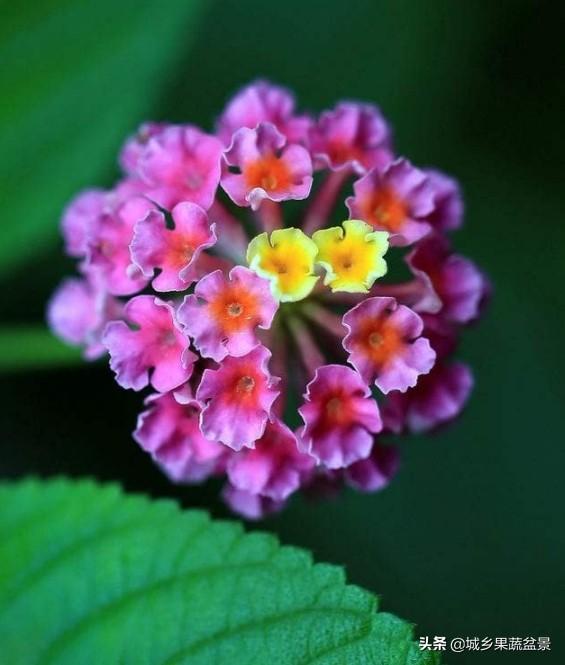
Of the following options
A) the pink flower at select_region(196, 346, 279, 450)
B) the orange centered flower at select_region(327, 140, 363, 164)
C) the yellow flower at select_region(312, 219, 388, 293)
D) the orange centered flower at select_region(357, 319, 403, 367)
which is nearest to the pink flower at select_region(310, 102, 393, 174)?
the orange centered flower at select_region(327, 140, 363, 164)

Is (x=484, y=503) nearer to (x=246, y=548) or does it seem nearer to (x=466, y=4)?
(x=246, y=548)

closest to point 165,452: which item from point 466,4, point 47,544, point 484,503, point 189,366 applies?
point 189,366

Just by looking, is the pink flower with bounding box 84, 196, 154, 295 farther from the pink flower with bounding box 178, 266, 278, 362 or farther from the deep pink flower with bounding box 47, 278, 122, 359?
the pink flower with bounding box 178, 266, 278, 362

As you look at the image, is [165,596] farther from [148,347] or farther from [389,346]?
[389,346]

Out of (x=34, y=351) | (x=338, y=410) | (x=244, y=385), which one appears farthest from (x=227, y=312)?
(x=34, y=351)

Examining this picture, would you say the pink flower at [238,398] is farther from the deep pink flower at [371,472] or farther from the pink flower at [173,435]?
the deep pink flower at [371,472]

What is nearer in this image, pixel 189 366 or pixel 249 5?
pixel 189 366
